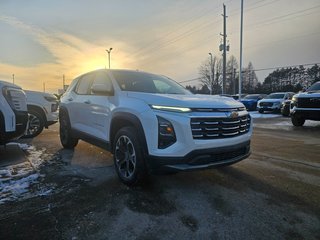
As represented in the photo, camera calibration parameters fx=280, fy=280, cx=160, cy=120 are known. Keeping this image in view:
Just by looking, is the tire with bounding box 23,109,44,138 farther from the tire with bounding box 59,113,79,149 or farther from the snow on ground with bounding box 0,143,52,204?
the snow on ground with bounding box 0,143,52,204

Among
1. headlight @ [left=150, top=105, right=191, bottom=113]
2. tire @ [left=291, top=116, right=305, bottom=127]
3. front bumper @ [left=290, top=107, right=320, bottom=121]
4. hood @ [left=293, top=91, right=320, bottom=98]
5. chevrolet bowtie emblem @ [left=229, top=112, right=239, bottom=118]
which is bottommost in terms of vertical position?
tire @ [left=291, top=116, right=305, bottom=127]

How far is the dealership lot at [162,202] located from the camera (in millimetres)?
2684

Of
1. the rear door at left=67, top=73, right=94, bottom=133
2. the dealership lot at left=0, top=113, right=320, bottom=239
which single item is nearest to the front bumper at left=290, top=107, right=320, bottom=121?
the dealership lot at left=0, top=113, right=320, bottom=239

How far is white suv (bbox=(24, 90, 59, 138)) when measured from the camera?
8.38 meters

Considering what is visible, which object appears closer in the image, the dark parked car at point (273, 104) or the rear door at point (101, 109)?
the rear door at point (101, 109)

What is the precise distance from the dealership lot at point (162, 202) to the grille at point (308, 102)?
5209 mm

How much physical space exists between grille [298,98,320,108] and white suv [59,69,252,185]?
22.6 feet

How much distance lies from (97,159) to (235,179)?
8.93ft

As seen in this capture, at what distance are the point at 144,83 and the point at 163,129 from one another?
1.77 meters

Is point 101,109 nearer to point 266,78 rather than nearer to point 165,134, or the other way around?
point 165,134

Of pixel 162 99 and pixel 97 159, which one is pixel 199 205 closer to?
pixel 162 99

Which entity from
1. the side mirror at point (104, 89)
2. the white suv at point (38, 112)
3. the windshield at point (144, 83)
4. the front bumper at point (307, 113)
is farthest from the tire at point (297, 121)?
Result: the white suv at point (38, 112)

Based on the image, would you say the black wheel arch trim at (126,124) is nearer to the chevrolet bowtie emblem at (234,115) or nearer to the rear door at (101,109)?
the rear door at (101,109)

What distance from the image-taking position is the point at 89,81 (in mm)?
5602
